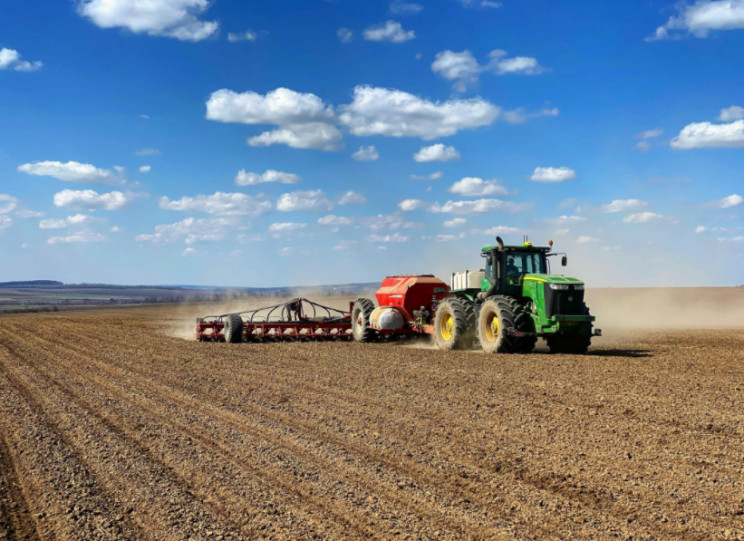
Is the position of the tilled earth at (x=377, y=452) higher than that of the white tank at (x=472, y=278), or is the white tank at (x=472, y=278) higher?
the white tank at (x=472, y=278)

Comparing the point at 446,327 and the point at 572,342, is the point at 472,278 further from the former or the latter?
the point at 572,342

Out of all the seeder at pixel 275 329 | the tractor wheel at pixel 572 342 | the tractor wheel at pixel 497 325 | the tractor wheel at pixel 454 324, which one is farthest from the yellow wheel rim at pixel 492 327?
the seeder at pixel 275 329

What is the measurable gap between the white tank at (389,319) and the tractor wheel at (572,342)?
4.62 metres

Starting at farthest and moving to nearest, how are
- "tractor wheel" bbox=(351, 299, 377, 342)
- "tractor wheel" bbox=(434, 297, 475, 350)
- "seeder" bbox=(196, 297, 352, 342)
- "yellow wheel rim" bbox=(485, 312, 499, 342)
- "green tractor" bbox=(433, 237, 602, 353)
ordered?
"tractor wheel" bbox=(351, 299, 377, 342)
"seeder" bbox=(196, 297, 352, 342)
"tractor wheel" bbox=(434, 297, 475, 350)
"yellow wheel rim" bbox=(485, 312, 499, 342)
"green tractor" bbox=(433, 237, 602, 353)

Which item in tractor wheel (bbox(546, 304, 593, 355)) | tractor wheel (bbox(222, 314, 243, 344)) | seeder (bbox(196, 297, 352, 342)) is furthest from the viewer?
seeder (bbox(196, 297, 352, 342))

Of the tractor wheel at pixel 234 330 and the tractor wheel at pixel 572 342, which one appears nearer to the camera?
the tractor wheel at pixel 572 342

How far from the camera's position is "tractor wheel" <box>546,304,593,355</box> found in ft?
52.9

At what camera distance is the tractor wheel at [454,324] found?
57.4ft

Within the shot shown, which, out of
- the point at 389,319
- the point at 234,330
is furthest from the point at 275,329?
the point at 389,319

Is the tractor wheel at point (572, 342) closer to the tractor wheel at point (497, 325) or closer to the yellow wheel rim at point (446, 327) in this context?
the tractor wheel at point (497, 325)

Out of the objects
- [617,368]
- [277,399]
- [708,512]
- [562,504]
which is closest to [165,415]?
[277,399]

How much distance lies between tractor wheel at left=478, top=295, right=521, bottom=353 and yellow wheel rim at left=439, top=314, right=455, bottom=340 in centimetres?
138

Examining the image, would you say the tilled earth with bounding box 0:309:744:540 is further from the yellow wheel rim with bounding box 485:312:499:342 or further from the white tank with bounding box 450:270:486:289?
the white tank with bounding box 450:270:486:289

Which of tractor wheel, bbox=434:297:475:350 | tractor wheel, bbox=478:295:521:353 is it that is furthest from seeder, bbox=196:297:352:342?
tractor wheel, bbox=478:295:521:353
